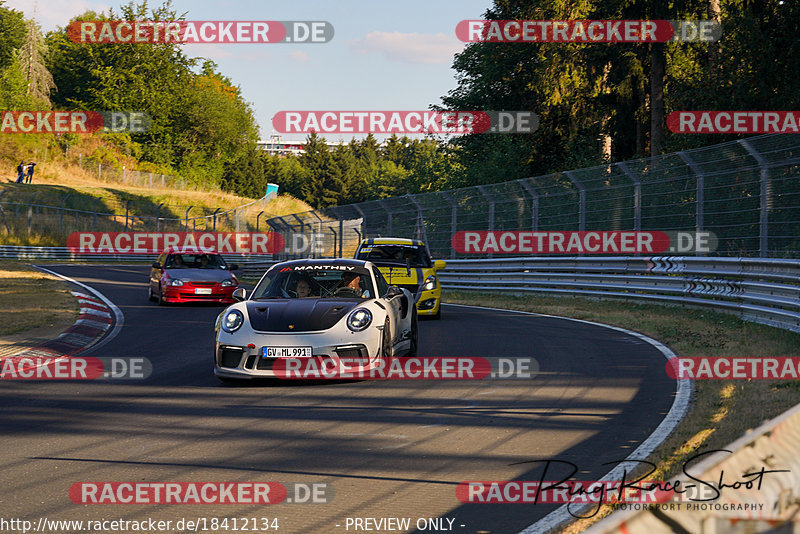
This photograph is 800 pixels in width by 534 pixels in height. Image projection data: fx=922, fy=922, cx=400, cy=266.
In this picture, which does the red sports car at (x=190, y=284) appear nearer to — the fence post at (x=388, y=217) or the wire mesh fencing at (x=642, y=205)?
the wire mesh fencing at (x=642, y=205)

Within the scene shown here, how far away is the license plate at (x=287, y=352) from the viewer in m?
9.05

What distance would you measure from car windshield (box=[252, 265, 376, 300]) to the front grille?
1213mm

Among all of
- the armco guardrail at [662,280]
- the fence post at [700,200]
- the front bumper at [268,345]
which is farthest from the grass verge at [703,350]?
the front bumper at [268,345]

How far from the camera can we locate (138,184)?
3130 inches

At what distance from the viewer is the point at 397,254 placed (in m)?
18.9

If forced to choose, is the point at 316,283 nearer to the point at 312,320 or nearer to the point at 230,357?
the point at 312,320

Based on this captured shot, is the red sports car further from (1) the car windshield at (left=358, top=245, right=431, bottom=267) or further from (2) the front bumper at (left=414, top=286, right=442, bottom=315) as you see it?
(2) the front bumper at (left=414, top=286, right=442, bottom=315)

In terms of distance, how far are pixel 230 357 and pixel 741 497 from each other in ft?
23.1

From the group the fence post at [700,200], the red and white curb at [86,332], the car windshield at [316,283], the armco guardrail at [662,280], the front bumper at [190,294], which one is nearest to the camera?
the car windshield at [316,283]

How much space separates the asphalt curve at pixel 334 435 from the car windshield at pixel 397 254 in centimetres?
711

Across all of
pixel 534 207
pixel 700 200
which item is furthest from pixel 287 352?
pixel 534 207

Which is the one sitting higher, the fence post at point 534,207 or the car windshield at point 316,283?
the fence post at point 534,207

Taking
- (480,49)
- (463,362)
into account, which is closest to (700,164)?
(463,362)

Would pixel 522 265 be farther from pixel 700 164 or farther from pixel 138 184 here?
pixel 138 184
